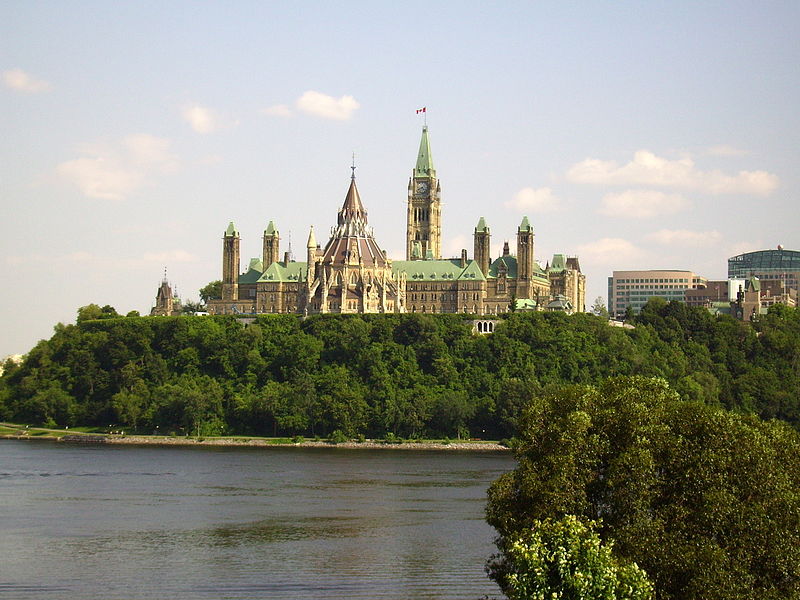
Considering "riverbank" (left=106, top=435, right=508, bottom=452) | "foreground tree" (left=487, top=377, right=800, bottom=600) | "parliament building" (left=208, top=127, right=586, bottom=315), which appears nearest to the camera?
"foreground tree" (left=487, top=377, right=800, bottom=600)

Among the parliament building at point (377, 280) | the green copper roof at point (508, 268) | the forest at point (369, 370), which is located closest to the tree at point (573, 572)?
the forest at point (369, 370)

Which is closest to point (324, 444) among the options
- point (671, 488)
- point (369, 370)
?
point (369, 370)

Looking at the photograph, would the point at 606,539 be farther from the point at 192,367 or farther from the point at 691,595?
the point at 192,367

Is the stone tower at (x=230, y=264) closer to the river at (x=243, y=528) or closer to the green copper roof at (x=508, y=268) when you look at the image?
the green copper roof at (x=508, y=268)

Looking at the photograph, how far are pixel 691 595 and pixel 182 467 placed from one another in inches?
2942

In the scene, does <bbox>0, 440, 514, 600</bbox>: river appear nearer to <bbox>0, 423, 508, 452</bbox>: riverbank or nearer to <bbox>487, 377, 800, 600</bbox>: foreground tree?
<bbox>487, 377, 800, 600</bbox>: foreground tree

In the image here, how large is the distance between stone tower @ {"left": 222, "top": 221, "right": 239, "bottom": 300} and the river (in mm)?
75074

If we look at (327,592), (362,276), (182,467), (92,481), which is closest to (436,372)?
(362,276)

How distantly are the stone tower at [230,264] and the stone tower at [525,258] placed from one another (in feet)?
141

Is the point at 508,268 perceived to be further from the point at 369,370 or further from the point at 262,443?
the point at 262,443

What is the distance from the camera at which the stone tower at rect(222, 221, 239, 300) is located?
194m

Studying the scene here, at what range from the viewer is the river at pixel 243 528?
5931cm

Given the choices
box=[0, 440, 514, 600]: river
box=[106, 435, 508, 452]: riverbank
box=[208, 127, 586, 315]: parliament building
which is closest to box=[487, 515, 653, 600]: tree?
box=[0, 440, 514, 600]: river

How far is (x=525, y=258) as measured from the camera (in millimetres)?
186500
